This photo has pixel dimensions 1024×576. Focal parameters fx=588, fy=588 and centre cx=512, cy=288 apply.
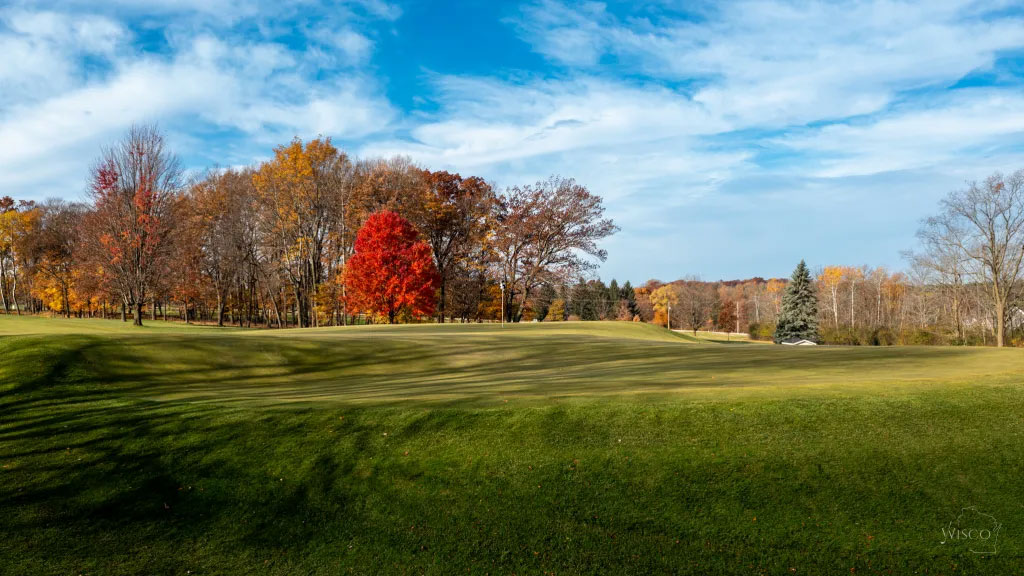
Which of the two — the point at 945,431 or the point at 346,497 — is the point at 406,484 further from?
the point at 945,431

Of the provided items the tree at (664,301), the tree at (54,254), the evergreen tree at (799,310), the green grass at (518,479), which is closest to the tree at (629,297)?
the tree at (664,301)

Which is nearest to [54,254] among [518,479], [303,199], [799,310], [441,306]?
[303,199]

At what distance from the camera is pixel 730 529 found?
7316 millimetres

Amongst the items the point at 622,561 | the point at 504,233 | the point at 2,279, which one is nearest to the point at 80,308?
the point at 2,279

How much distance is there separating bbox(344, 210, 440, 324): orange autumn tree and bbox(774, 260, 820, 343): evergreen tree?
4685 centimetres

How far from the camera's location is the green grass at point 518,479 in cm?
Result: 705

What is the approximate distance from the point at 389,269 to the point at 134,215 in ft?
55.8

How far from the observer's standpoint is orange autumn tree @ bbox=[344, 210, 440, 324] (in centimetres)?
4569

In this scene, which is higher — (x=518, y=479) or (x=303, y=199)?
(x=303, y=199)

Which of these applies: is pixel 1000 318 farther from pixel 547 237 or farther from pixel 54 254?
pixel 54 254

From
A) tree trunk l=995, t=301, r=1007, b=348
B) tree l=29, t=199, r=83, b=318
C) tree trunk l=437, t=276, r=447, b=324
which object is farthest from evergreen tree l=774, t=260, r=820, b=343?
tree l=29, t=199, r=83, b=318

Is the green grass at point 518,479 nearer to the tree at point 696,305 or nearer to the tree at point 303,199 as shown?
the tree at point 303,199

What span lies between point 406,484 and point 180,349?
44.4 feet

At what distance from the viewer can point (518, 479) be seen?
8375mm
